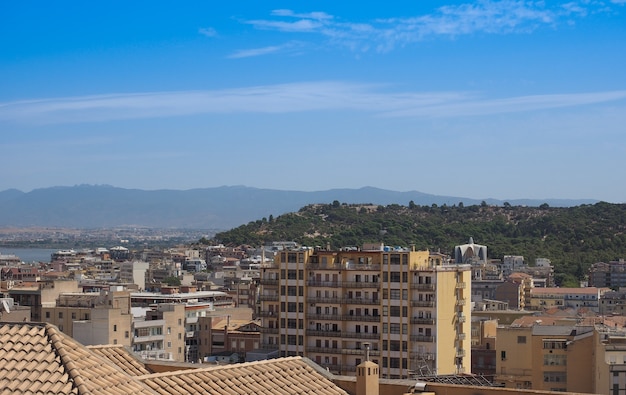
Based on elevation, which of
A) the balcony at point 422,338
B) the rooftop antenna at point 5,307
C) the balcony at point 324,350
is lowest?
the balcony at point 324,350

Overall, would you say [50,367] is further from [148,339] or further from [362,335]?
[148,339]

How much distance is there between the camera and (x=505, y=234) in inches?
7165

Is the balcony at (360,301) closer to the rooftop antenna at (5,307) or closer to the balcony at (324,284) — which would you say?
the balcony at (324,284)

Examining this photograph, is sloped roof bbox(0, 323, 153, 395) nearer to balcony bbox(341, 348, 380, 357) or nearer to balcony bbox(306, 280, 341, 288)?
balcony bbox(341, 348, 380, 357)

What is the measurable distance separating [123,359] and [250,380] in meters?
2.70

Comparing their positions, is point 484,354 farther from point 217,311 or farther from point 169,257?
point 169,257

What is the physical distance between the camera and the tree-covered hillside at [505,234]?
153 metres

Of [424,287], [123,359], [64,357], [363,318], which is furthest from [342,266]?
[64,357]

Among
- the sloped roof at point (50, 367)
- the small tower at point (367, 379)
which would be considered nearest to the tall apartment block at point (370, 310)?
the small tower at point (367, 379)

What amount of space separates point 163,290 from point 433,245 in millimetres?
81394

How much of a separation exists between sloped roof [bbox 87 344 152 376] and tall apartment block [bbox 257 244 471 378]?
98.0 ft

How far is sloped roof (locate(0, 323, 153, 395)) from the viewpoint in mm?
14969

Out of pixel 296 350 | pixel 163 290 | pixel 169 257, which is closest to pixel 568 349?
pixel 296 350

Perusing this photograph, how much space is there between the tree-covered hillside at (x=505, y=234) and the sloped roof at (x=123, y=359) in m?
119
